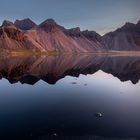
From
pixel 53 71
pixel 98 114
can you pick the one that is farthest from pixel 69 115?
pixel 53 71

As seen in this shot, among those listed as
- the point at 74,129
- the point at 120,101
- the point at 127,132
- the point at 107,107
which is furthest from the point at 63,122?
the point at 120,101

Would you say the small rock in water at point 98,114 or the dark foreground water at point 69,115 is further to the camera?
the small rock in water at point 98,114

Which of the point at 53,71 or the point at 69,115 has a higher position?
the point at 53,71

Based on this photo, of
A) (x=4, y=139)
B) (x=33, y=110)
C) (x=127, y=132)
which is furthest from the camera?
(x=33, y=110)

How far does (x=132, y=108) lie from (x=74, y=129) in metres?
8.26

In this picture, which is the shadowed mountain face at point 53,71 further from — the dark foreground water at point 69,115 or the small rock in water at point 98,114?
the small rock in water at point 98,114

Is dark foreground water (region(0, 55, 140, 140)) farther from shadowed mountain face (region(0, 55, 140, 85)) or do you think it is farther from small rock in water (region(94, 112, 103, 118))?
shadowed mountain face (region(0, 55, 140, 85))

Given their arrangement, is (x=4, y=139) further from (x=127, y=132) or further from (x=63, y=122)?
(x=127, y=132)

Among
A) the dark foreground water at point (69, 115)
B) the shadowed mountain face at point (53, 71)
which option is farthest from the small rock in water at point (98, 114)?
the shadowed mountain face at point (53, 71)

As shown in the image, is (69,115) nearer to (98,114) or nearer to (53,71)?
(98,114)

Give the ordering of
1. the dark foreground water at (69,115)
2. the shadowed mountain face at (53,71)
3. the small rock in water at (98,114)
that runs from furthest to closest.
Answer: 1. the shadowed mountain face at (53,71)
2. the small rock in water at (98,114)
3. the dark foreground water at (69,115)

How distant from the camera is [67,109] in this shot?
23969 millimetres

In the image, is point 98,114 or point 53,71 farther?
point 53,71

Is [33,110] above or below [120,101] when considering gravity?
below
